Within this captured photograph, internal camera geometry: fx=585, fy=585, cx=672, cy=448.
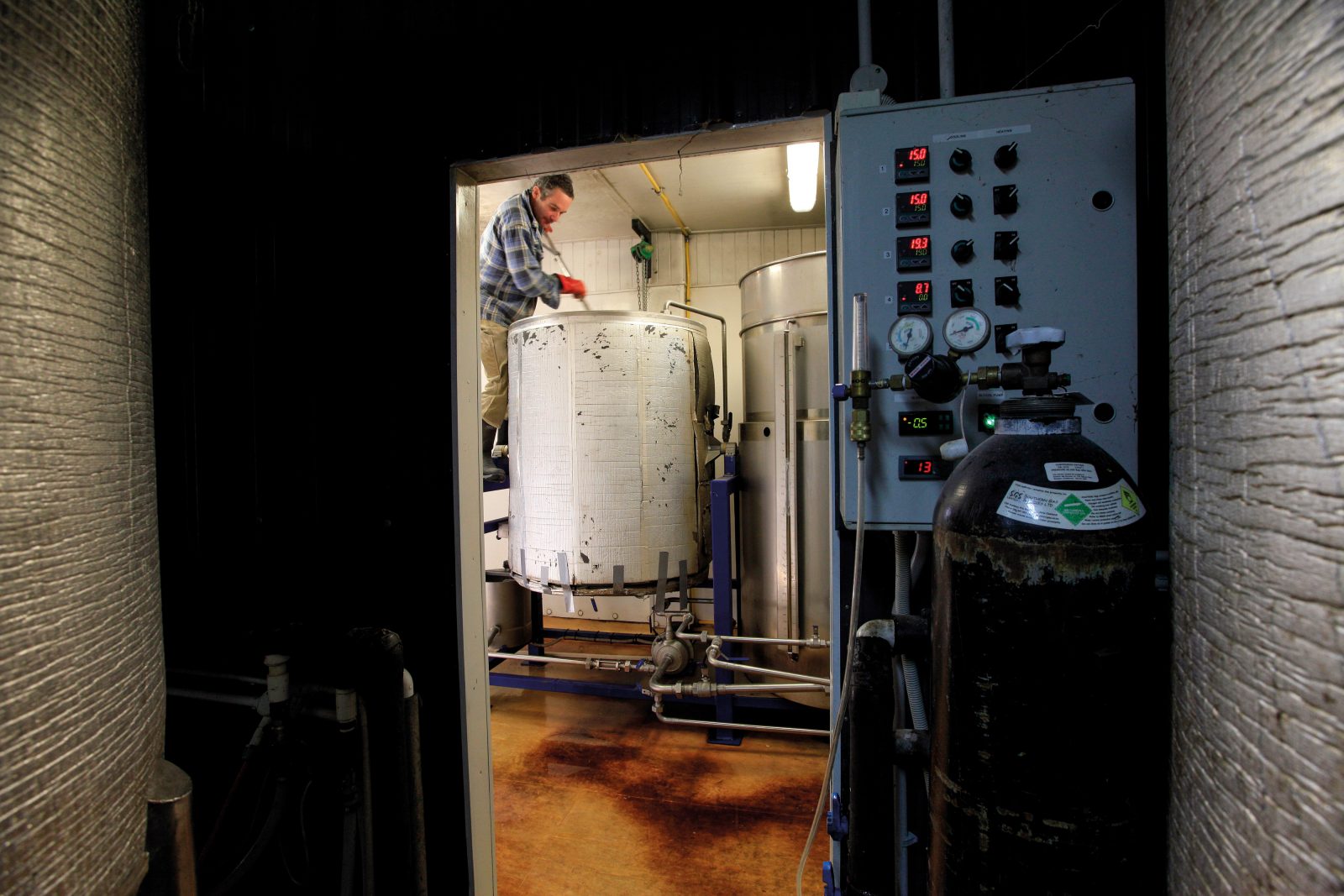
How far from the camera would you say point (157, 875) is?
2.32 ft

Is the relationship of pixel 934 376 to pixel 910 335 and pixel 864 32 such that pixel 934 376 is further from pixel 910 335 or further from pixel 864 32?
pixel 864 32

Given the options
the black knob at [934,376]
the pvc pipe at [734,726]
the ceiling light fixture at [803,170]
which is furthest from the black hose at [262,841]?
the ceiling light fixture at [803,170]

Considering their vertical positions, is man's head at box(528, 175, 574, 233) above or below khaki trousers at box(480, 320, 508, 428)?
above

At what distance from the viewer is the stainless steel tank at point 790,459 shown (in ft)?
7.39

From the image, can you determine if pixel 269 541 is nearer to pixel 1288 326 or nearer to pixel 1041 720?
pixel 1041 720

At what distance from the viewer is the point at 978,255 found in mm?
1003

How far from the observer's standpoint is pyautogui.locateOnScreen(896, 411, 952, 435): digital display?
1.02m

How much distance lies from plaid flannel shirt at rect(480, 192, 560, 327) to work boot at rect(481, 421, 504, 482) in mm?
585

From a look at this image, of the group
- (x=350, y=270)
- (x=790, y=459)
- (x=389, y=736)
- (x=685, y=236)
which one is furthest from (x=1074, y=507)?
(x=685, y=236)

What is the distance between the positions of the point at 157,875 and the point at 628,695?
2032 millimetres

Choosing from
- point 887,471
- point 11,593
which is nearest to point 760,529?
point 887,471

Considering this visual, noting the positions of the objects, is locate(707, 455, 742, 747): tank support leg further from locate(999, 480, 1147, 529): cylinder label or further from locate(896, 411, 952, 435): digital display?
locate(999, 480, 1147, 529): cylinder label

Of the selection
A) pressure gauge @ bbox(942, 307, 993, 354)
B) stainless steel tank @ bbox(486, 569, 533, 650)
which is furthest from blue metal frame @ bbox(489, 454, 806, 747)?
pressure gauge @ bbox(942, 307, 993, 354)

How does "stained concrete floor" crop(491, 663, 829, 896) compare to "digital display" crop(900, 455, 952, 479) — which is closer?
"digital display" crop(900, 455, 952, 479)
